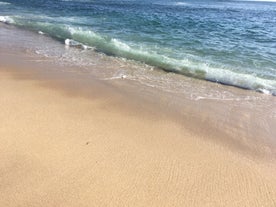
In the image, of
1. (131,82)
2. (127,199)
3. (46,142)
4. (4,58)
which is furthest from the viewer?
(4,58)

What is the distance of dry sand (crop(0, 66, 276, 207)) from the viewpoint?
3.40m

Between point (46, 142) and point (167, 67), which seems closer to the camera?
point (46, 142)

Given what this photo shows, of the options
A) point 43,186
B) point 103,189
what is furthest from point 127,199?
point 43,186

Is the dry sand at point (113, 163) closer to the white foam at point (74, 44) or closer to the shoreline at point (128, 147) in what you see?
the shoreline at point (128, 147)

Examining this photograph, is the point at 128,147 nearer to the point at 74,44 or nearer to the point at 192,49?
the point at 74,44

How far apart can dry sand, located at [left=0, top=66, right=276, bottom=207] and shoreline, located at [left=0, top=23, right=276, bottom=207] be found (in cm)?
1

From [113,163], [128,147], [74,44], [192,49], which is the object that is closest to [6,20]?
Result: [74,44]

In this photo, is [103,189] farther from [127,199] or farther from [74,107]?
[74,107]

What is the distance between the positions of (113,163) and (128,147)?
480 mm

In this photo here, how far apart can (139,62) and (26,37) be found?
5.01m

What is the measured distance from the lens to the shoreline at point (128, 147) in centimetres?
346

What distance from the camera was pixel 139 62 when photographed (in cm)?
934

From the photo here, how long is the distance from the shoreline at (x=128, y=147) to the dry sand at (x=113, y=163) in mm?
12

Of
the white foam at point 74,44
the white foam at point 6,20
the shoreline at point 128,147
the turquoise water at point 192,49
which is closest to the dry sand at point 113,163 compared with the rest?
the shoreline at point 128,147
